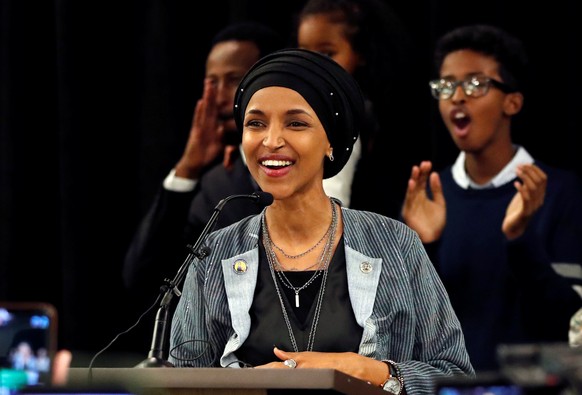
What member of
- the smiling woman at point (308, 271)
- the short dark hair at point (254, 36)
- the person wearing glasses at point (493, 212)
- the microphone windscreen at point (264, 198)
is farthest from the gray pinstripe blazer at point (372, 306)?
the short dark hair at point (254, 36)

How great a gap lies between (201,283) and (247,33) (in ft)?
5.18

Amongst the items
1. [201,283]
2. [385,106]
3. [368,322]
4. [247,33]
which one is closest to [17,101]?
[247,33]

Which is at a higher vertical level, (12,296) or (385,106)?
(385,106)

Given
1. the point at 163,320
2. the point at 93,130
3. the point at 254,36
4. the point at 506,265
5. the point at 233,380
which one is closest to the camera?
the point at 233,380

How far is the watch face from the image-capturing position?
2820 millimetres

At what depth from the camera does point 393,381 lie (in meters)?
2.84

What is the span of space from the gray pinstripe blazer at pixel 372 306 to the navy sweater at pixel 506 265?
81 cm

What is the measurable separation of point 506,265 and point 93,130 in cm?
179

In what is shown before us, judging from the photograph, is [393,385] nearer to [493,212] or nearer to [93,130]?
[493,212]

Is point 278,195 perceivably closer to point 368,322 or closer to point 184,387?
point 368,322

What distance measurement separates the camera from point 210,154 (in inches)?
171

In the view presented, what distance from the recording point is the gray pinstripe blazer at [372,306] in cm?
297

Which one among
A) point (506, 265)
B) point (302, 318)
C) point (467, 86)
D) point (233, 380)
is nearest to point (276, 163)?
point (302, 318)

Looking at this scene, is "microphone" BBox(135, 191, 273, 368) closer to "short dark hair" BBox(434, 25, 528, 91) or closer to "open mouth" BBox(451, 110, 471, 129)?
"open mouth" BBox(451, 110, 471, 129)
